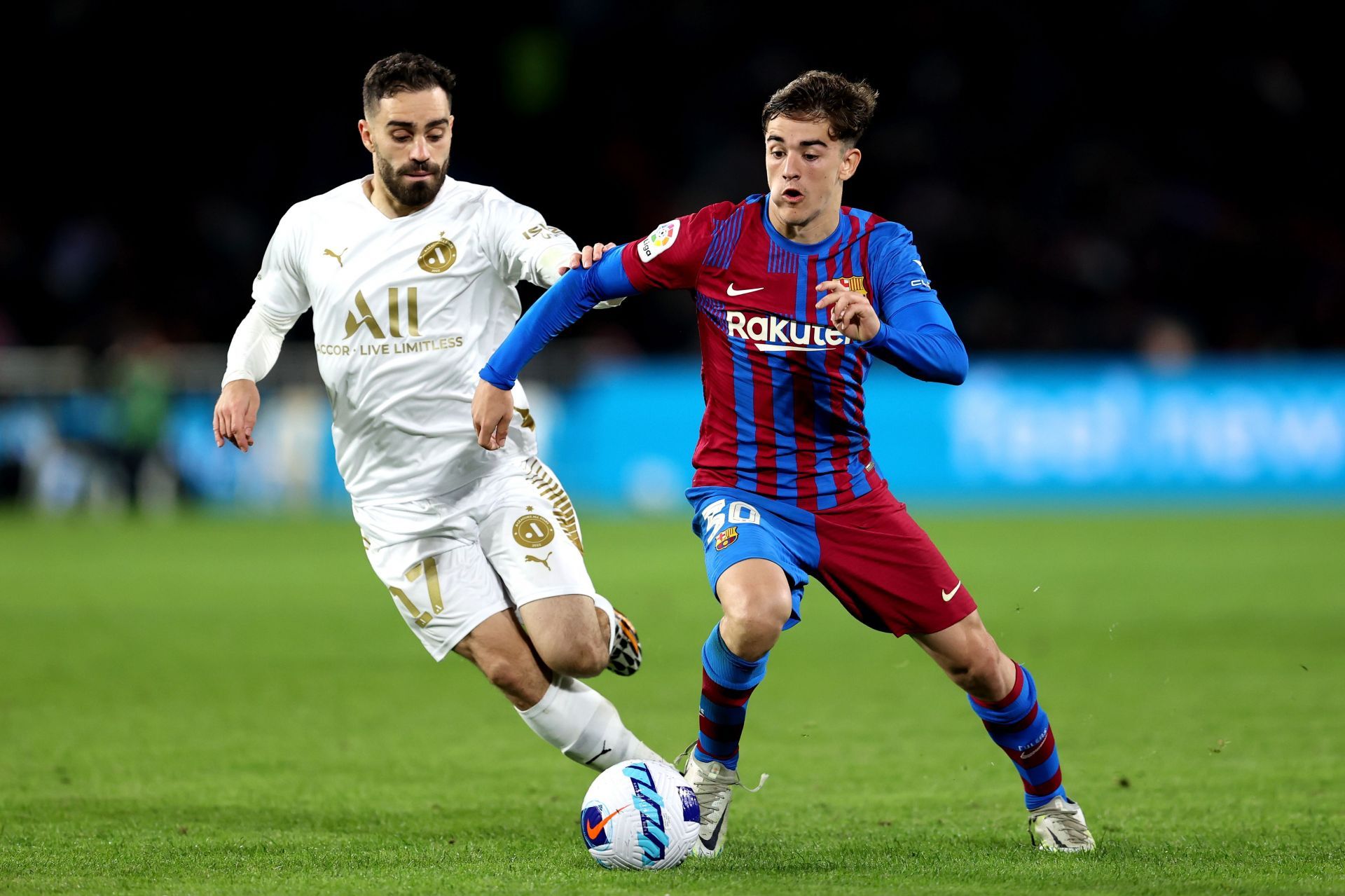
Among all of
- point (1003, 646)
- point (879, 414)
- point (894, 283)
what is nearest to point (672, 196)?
point (879, 414)

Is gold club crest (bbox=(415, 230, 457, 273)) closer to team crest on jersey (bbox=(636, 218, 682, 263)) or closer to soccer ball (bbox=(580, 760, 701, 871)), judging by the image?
team crest on jersey (bbox=(636, 218, 682, 263))

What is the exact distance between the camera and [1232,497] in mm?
18656

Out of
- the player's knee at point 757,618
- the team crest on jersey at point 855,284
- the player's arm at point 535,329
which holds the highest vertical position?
the team crest on jersey at point 855,284

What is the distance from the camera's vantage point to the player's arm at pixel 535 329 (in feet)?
15.9

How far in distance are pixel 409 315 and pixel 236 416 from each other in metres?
0.62

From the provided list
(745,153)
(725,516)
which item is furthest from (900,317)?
(745,153)

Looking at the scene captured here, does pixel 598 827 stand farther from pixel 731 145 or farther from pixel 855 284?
pixel 731 145

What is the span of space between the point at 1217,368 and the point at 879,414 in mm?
3837

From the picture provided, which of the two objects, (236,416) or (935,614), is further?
(236,416)

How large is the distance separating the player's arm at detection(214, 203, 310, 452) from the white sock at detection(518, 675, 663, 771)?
1.25m

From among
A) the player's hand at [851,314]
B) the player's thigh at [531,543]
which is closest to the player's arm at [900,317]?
the player's hand at [851,314]

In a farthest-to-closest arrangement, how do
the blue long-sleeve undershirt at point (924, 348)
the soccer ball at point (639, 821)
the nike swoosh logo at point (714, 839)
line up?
the nike swoosh logo at point (714, 839), the soccer ball at point (639, 821), the blue long-sleeve undershirt at point (924, 348)

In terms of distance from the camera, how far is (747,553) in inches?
184

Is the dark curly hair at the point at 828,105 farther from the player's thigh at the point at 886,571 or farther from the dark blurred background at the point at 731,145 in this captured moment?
the dark blurred background at the point at 731,145
